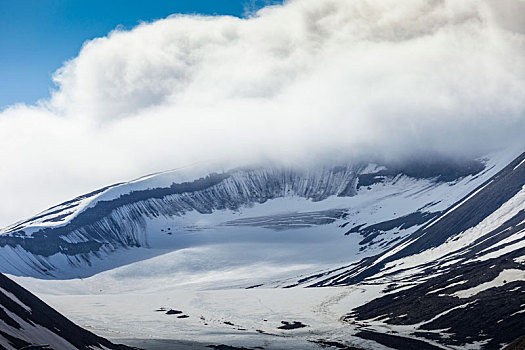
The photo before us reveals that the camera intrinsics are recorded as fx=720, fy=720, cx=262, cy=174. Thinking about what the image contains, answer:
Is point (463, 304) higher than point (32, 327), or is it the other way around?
point (32, 327)

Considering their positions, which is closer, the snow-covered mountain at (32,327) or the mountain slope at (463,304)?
the snow-covered mountain at (32,327)

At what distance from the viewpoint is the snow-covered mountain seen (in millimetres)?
60094

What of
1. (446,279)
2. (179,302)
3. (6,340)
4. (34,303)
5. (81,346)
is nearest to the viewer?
(6,340)

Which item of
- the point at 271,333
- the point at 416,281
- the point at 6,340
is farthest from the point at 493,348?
the point at 416,281

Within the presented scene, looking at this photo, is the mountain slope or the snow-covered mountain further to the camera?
the mountain slope

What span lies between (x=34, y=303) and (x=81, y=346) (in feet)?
48.2

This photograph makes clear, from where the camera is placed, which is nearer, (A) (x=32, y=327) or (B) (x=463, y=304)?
(A) (x=32, y=327)

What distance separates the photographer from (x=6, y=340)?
55.9 meters

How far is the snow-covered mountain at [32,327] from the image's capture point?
60094mm

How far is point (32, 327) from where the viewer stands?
69.0 metres

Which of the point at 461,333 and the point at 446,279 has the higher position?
the point at 446,279

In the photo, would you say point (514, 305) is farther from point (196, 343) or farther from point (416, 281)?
point (416, 281)

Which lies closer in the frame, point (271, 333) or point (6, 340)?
point (6, 340)

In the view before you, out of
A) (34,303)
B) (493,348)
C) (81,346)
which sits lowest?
(493,348)
